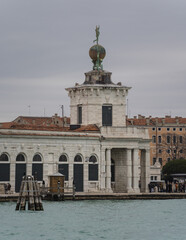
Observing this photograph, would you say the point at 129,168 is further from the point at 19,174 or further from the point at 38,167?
the point at 19,174

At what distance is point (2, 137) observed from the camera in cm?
7294

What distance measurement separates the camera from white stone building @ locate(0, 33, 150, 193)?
→ 7394 cm

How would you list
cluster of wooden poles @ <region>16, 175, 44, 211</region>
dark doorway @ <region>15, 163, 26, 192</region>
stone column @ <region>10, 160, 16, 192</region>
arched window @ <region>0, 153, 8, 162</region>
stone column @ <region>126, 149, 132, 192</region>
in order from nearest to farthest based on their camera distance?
cluster of wooden poles @ <region>16, 175, 44, 211</region>
arched window @ <region>0, 153, 8, 162</region>
stone column @ <region>10, 160, 16, 192</region>
dark doorway @ <region>15, 163, 26, 192</region>
stone column @ <region>126, 149, 132, 192</region>

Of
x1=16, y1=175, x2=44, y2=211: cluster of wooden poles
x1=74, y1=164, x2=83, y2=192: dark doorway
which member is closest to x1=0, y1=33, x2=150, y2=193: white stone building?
x1=74, y1=164, x2=83, y2=192: dark doorway

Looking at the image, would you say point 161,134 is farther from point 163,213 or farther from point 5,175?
point 163,213

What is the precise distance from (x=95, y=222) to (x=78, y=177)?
2425 cm

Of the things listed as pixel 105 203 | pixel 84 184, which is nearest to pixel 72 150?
pixel 84 184

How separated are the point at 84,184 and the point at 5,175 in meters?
7.88

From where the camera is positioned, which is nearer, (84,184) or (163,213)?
(163,213)

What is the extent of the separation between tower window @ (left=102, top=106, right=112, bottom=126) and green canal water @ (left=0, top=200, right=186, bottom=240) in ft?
48.7

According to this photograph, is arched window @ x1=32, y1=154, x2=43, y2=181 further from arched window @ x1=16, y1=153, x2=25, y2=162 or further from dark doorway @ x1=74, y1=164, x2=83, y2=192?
dark doorway @ x1=74, y1=164, x2=83, y2=192

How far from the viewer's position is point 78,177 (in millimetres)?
77062

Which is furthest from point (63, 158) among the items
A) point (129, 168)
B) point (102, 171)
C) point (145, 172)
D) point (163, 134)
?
point (163, 134)

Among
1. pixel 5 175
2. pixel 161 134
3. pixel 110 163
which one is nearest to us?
pixel 5 175
